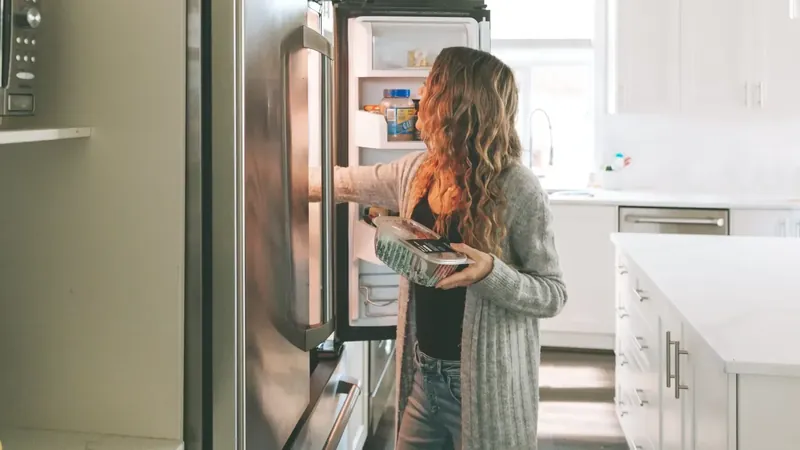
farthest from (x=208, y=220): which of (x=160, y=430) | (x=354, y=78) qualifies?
(x=354, y=78)

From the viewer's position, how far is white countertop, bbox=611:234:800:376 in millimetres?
1565

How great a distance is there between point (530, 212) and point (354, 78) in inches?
39.3

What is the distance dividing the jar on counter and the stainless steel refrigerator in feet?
1.48

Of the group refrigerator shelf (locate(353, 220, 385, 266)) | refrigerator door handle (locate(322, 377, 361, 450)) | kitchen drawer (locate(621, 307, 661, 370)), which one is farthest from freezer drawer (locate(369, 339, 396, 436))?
kitchen drawer (locate(621, 307, 661, 370))

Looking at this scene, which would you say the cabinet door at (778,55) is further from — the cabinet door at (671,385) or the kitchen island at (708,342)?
the cabinet door at (671,385)

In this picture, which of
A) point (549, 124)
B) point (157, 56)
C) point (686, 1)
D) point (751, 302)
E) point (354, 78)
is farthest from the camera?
point (549, 124)

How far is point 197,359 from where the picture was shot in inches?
46.3

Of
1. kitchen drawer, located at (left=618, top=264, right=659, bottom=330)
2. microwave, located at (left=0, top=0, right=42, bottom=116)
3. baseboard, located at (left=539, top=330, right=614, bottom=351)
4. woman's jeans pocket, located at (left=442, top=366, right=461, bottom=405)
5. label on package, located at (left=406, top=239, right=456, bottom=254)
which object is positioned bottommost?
baseboard, located at (left=539, top=330, right=614, bottom=351)

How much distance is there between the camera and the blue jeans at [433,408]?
172 centimetres

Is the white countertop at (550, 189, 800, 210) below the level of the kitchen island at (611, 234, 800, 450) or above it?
above

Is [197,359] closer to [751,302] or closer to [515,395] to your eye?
[515,395]

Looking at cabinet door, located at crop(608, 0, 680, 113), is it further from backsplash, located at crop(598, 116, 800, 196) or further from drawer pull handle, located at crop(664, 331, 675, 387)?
drawer pull handle, located at crop(664, 331, 675, 387)

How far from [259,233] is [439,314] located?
23.0 inches

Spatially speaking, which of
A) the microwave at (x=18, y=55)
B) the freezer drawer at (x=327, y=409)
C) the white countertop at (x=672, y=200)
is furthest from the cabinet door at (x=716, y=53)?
the microwave at (x=18, y=55)
